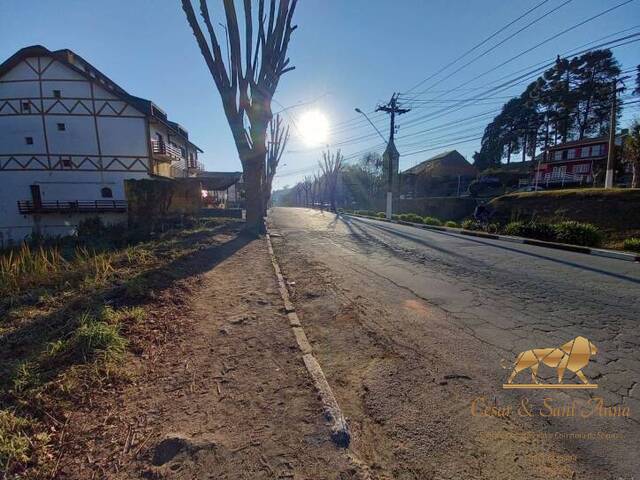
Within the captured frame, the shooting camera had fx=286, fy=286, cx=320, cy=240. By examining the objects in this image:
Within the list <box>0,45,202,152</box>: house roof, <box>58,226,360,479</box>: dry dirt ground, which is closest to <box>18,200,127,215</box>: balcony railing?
<box>0,45,202,152</box>: house roof

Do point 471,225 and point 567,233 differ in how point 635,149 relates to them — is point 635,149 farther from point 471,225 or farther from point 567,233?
point 567,233

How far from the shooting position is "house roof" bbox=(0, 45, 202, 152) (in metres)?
20.0

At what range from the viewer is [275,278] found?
240 inches

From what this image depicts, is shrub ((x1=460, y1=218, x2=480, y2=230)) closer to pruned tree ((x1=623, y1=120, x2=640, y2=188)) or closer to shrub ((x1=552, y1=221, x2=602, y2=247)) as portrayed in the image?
shrub ((x1=552, y1=221, x2=602, y2=247))

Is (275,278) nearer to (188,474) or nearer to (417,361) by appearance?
(417,361)

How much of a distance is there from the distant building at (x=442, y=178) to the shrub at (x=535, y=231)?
88.7ft

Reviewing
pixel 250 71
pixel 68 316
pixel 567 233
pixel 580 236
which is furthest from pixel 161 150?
pixel 580 236

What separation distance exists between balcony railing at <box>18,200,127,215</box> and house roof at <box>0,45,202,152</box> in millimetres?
7435

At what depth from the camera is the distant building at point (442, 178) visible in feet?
133

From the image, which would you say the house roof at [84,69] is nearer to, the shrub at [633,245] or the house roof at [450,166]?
the shrub at [633,245]

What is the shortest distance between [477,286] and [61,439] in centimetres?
591

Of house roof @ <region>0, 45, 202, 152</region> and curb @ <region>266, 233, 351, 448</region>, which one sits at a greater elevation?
house roof @ <region>0, 45, 202, 152</region>

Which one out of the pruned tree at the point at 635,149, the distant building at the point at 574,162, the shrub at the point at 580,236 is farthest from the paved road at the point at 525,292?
the distant building at the point at 574,162

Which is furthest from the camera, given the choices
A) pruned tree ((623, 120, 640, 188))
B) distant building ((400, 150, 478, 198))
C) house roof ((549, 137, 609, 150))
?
distant building ((400, 150, 478, 198))
